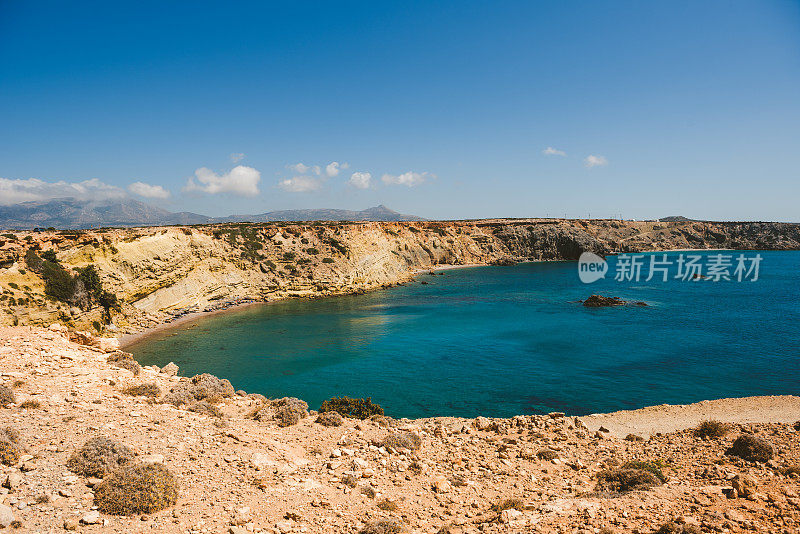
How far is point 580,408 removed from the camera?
2327 centimetres

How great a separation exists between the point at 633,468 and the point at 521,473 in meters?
3.37

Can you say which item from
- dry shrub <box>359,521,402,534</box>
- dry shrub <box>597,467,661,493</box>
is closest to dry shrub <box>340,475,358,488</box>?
dry shrub <box>359,521,402,534</box>

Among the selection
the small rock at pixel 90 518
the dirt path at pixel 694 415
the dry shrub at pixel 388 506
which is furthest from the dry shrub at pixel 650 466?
the small rock at pixel 90 518

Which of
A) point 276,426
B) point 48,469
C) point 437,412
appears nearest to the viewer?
point 48,469

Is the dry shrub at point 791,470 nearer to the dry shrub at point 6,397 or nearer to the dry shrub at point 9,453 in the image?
the dry shrub at point 9,453

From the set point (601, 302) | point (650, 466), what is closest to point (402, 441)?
point (650, 466)

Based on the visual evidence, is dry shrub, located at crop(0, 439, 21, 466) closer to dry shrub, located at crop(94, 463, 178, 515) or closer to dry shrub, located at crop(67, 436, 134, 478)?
dry shrub, located at crop(67, 436, 134, 478)

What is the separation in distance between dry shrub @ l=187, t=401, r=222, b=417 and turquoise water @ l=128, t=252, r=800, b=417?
28.6 ft

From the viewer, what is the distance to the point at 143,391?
55.5 feet

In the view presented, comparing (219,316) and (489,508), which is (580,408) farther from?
(219,316)

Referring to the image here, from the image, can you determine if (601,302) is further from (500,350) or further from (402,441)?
(402,441)

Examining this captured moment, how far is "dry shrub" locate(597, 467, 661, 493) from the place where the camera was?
11.4m

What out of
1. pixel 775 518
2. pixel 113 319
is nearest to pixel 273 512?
pixel 775 518

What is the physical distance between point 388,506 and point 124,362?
16956 mm
